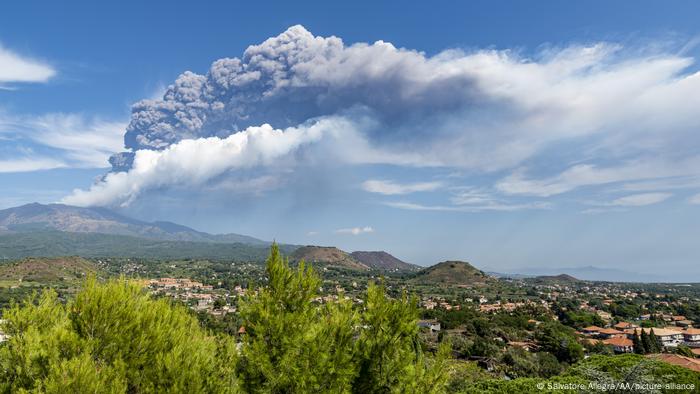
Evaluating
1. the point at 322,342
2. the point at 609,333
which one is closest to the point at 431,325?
the point at 609,333

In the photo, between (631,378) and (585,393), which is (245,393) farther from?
(631,378)

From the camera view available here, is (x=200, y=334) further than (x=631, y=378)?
No

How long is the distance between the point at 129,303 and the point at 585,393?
2995cm

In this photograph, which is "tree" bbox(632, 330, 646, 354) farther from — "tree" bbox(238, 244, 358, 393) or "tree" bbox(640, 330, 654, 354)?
"tree" bbox(238, 244, 358, 393)

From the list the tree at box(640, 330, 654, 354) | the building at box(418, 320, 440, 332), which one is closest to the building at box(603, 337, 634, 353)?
the tree at box(640, 330, 654, 354)

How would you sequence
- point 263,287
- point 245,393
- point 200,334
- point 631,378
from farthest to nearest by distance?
point 631,378 → point 200,334 → point 263,287 → point 245,393

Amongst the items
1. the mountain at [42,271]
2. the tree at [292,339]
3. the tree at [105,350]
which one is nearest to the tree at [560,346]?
the tree at [292,339]

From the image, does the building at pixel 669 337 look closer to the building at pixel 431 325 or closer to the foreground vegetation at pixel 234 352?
the building at pixel 431 325

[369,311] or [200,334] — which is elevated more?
[369,311]

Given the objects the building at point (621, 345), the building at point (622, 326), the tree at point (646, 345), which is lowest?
the building at point (621, 345)

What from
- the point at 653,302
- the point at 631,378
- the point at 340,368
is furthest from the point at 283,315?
the point at 653,302

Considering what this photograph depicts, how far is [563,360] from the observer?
210 ft

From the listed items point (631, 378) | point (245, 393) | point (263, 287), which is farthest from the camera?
point (631, 378)

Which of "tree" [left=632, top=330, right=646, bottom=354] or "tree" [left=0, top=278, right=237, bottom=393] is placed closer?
"tree" [left=0, top=278, right=237, bottom=393]
